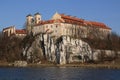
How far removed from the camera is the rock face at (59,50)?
3979 inches

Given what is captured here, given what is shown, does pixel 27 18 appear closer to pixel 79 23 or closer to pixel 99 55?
pixel 79 23

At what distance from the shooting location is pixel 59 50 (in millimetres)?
102188

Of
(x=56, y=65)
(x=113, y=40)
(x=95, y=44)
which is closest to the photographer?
(x=56, y=65)

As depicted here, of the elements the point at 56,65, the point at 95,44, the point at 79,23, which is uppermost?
the point at 79,23

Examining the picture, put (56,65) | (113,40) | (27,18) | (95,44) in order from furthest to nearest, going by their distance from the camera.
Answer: (27,18), (113,40), (95,44), (56,65)

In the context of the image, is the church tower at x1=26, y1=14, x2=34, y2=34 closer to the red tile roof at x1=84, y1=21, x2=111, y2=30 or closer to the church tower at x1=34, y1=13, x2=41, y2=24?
the church tower at x1=34, y1=13, x2=41, y2=24

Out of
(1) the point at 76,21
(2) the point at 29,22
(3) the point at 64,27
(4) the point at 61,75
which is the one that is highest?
(2) the point at 29,22

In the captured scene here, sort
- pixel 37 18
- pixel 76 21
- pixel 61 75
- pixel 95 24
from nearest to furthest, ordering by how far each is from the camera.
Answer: pixel 61 75
pixel 76 21
pixel 95 24
pixel 37 18

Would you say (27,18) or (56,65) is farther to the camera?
(27,18)

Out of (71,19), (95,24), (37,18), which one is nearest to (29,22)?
(37,18)

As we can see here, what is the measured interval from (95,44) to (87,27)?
8577 mm

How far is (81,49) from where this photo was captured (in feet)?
336

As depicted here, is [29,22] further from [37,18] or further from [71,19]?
[71,19]

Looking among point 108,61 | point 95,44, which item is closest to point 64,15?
point 95,44
